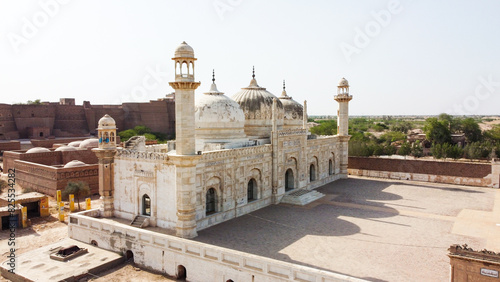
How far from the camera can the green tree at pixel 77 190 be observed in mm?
21719

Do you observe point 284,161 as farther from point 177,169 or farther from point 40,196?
point 40,196

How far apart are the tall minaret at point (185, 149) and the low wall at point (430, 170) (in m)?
19.0

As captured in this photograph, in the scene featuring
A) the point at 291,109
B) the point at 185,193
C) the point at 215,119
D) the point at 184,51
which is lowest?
the point at 185,193

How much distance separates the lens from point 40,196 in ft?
63.0

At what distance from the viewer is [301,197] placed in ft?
66.3

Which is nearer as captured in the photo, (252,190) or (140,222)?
(140,222)

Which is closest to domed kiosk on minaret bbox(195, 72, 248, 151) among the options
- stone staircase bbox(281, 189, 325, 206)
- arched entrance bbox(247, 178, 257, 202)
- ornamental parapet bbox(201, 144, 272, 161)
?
ornamental parapet bbox(201, 144, 272, 161)

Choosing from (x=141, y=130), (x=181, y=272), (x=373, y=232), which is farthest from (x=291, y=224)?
(x=141, y=130)

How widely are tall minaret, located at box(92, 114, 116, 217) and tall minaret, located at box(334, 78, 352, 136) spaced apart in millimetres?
17471

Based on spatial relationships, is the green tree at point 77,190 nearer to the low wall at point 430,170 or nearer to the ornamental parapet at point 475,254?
the ornamental parapet at point 475,254

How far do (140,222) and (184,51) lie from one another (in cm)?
709

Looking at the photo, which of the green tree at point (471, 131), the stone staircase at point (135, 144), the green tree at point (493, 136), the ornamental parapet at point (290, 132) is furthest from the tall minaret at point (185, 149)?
the green tree at point (471, 131)

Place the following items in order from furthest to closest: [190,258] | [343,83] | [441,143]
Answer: [441,143]
[343,83]
[190,258]

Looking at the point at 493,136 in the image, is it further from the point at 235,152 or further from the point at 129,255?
the point at 129,255
